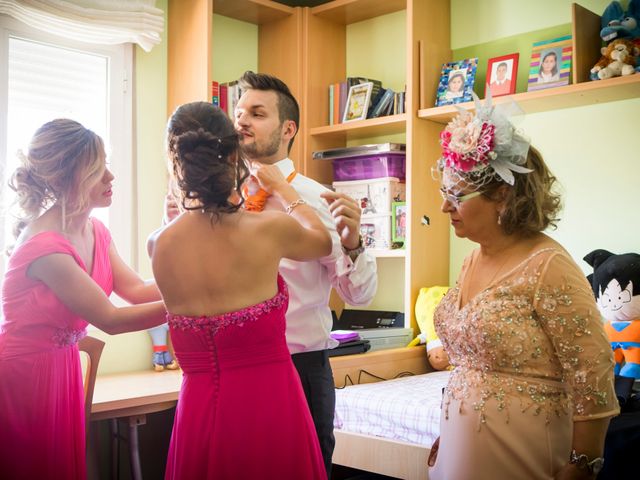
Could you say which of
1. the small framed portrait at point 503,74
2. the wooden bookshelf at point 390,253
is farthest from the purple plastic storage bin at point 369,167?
the small framed portrait at point 503,74

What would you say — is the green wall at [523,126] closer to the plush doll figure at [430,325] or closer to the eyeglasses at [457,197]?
the plush doll figure at [430,325]

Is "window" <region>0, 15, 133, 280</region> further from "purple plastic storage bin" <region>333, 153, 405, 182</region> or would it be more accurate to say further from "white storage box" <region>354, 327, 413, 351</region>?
"white storage box" <region>354, 327, 413, 351</region>

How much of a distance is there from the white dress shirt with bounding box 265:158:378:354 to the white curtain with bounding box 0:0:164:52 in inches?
70.3

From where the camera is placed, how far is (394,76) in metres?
4.10

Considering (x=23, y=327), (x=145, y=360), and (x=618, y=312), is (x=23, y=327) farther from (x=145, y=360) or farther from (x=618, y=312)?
(x=618, y=312)

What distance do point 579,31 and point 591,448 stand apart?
205cm

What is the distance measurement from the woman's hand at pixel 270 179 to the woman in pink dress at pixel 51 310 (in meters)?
0.41

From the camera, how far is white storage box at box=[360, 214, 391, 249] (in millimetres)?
3814

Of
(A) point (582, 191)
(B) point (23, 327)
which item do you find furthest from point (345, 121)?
(B) point (23, 327)

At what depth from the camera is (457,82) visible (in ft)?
12.0

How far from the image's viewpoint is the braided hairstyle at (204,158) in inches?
64.2

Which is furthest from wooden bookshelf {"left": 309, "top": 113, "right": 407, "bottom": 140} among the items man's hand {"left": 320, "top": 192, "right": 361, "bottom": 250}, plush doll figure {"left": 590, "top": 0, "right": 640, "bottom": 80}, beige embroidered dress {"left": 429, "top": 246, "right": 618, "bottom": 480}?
beige embroidered dress {"left": 429, "top": 246, "right": 618, "bottom": 480}

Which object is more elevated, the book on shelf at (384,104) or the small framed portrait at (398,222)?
the book on shelf at (384,104)

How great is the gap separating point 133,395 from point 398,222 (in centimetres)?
158
